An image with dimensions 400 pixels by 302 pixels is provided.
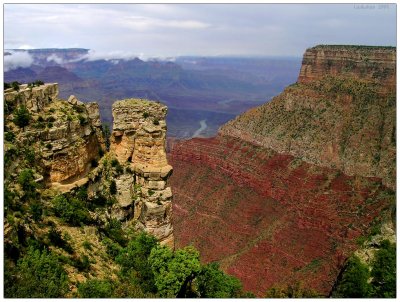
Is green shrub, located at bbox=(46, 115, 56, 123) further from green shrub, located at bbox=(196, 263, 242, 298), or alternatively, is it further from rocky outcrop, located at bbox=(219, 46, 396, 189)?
rocky outcrop, located at bbox=(219, 46, 396, 189)

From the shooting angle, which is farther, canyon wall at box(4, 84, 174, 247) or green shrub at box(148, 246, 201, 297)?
canyon wall at box(4, 84, 174, 247)

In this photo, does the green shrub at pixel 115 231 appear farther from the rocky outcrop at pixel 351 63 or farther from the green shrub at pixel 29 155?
the rocky outcrop at pixel 351 63

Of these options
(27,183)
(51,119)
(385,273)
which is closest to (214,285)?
(385,273)

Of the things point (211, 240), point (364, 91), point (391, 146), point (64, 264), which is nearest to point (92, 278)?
point (64, 264)

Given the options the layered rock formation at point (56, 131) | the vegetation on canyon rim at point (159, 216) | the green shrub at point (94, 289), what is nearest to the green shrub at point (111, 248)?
the vegetation on canyon rim at point (159, 216)

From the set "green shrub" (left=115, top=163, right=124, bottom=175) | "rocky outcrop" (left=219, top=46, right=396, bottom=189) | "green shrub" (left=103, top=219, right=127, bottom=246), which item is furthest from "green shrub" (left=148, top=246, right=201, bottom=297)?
"rocky outcrop" (left=219, top=46, right=396, bottom=189)

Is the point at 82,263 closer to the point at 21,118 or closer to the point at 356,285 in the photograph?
the point at 21,118

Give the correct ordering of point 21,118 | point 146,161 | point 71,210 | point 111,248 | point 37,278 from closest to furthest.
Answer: point 37,278
point 71,210
point 21,118
point 111,248
point 146,161
